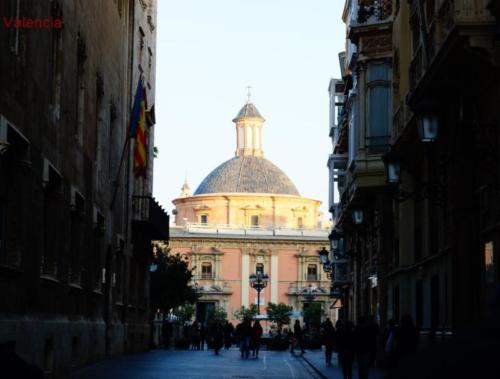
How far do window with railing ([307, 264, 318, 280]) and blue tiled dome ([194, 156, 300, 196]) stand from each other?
17812mm

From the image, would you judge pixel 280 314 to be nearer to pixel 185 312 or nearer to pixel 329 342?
pixel 185 312

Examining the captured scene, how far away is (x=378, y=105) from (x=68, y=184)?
12.1m

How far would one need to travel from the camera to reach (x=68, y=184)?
71.2 feet

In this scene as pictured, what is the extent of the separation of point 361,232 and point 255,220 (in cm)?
9446

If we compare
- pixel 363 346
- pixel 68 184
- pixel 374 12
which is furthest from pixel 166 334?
pixel 363 346

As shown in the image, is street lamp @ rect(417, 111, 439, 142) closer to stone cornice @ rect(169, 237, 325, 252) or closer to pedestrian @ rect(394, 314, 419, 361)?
pedestrian @ rect(394, 314, 419, 361)

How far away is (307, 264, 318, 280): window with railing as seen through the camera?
4756 inches

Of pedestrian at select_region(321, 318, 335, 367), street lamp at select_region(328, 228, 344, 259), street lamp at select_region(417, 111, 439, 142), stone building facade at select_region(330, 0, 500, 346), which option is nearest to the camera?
street lamp at select_region(417, 111, 439, 142)

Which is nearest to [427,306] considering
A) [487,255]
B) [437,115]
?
[487,255]

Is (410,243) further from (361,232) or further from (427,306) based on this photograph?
(361,232)

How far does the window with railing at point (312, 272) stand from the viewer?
396ft

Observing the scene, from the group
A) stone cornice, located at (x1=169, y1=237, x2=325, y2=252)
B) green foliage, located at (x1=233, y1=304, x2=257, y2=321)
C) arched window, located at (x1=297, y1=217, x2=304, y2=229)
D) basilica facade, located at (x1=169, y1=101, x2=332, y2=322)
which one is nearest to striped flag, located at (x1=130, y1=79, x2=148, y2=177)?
green foliage, located at (x1=233, y1=304, x2=257, y2=321)

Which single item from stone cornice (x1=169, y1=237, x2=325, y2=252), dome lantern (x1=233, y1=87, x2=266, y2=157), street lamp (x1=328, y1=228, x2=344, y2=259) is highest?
dome lantern (x1=233, y1=87, x2=266, y2=157)

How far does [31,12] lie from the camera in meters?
16.4
